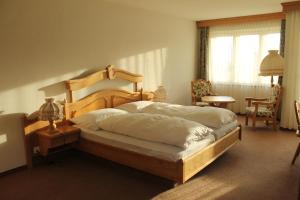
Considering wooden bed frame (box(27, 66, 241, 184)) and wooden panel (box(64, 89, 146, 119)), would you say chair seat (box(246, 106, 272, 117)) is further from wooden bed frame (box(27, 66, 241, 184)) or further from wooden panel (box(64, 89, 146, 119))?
wooden panel (box(64, 89, 146, 119))

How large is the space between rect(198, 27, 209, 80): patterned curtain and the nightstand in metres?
4.24

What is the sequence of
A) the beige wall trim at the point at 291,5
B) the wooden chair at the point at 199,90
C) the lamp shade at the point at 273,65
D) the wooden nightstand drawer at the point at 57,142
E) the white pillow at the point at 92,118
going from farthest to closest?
the wooden chair at the point at 199,90, the lamp shade at the point at 273,65, the beige wall trim at the point at 291,5, the white pillow at the point at 92,118, the wooden nightstand drawer at the point at 57,142

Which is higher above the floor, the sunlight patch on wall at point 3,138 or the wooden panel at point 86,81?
the wooden panel at point 86,81

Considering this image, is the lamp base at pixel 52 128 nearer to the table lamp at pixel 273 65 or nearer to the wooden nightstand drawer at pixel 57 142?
the wooden nightstand drawer at pixel 57 142

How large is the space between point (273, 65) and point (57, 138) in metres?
4.16

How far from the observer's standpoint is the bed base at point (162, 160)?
112 inches

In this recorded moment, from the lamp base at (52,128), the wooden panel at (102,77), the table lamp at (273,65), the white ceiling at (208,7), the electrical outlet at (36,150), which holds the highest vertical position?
the white ceiling at (208,7)

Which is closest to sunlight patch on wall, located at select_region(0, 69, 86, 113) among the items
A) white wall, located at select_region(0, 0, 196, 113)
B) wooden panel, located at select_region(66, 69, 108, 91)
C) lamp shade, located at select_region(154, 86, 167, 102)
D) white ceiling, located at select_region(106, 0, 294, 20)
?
white wall, located at select_region(0, 0, 196, 113)

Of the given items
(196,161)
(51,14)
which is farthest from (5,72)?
(196,161)

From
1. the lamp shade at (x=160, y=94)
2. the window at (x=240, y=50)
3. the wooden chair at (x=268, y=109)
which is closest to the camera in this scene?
the wooden chair at (x=268, y=109)

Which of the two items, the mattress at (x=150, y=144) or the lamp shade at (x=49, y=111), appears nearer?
the mattress at (x=150, y=144)

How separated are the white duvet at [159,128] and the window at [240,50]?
3.46m

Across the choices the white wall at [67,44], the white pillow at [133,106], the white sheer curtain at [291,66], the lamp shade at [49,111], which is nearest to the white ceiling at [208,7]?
the white wall at [67,44]

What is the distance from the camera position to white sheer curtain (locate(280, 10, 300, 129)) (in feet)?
16.0
